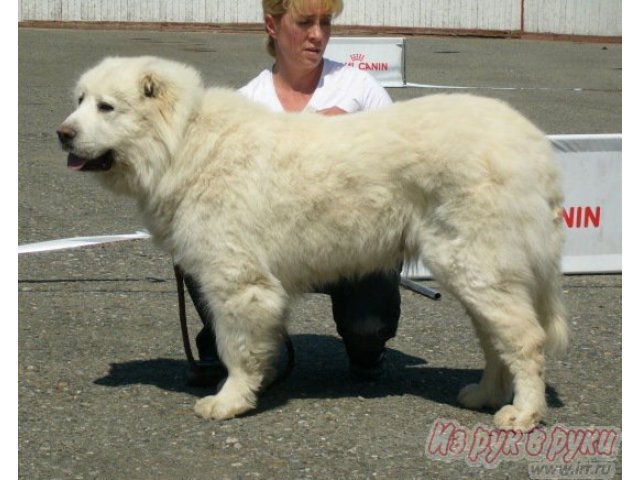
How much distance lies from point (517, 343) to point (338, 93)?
1.64 metres

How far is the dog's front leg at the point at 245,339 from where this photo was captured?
5.09 meters

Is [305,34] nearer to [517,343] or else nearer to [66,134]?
[66,134]

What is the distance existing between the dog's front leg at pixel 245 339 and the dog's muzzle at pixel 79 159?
0.78 meters

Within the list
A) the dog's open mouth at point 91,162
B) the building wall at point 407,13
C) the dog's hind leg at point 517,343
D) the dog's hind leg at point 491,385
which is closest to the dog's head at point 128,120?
the dog's open mouth at point 91,162

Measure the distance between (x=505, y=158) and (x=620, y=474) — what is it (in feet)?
4.53

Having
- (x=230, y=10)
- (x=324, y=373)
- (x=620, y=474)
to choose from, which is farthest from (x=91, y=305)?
(x=230, y=10)

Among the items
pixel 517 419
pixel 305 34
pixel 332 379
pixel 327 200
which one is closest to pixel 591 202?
pixel 332 379

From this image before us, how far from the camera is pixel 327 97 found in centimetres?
580

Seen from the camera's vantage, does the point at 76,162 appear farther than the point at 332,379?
No

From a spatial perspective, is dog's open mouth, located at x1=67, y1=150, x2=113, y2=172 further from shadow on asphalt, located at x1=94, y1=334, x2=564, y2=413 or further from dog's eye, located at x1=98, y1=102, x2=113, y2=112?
shadow on asphalt, located at x1=94, y1=334, x2=564, y2=413

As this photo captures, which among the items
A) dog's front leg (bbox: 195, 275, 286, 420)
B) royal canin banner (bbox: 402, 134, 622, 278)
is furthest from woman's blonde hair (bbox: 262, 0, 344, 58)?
royal canin banner (bbox: 402, 134, 622, 278)

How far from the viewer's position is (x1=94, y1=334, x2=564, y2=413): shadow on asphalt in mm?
5566

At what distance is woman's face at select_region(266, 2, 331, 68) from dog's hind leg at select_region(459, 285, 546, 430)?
59.4 inches

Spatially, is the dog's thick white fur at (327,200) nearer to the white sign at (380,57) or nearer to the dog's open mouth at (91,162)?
the dog's open mouth at (91,162)
